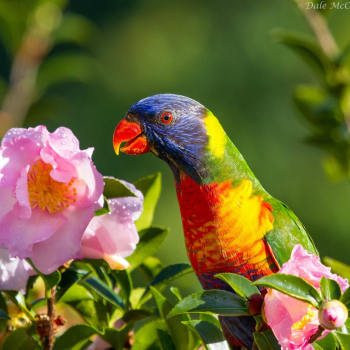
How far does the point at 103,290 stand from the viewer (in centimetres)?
95

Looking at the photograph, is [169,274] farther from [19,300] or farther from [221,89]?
[221,89]

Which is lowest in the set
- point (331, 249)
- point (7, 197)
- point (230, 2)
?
point (331, 249)

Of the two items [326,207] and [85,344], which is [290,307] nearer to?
[85,344]

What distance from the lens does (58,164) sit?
782mm

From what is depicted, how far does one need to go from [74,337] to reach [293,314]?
1.25 feet

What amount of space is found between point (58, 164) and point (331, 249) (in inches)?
226

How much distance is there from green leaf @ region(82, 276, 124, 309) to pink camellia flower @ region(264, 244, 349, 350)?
35 cm

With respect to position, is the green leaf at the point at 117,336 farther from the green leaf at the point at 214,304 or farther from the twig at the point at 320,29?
the twig at the point at 320,29

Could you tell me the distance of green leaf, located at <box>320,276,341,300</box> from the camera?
0.63 m

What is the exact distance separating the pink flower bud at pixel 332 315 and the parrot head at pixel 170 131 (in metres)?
0.59

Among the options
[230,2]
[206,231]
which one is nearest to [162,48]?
[230,2]

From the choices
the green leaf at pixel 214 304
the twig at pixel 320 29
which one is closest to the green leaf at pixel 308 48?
the twig at pixel 320 29

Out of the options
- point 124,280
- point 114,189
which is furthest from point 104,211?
point 124,280

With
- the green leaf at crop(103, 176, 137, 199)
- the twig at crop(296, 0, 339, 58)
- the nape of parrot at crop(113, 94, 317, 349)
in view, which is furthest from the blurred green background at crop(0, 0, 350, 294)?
the green leaf at crop(103, 176, 137, 199)
